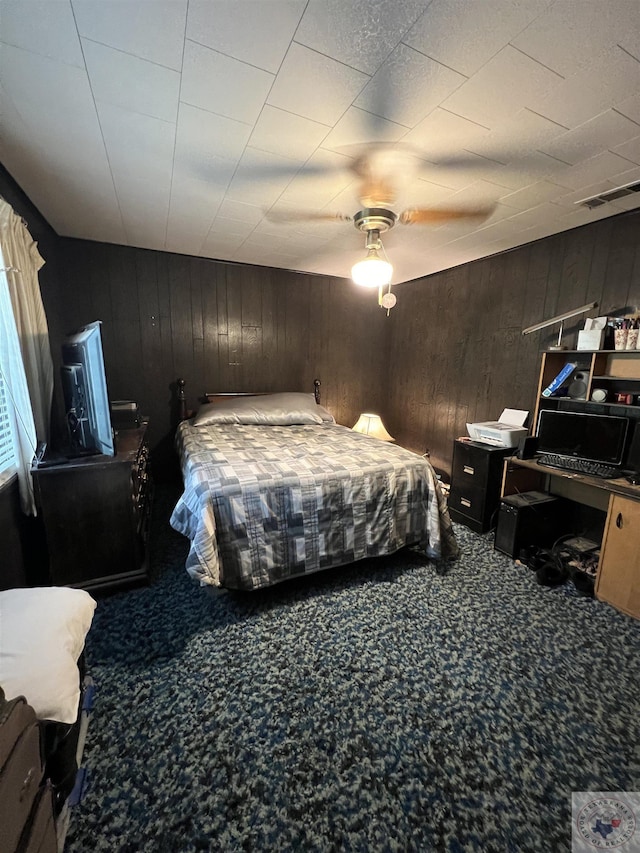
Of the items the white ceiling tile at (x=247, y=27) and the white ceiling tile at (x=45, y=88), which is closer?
the white ceiling tile at (x=247, y=27)

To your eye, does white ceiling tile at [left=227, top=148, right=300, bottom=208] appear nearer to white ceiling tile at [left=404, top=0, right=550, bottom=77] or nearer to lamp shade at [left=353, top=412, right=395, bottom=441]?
white ceiling tile at [left=404, top=0, right=550, bottom=77]

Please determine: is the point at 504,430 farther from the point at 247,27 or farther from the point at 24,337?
the point at 24,337

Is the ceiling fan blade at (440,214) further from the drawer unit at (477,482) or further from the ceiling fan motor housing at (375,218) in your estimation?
the drawer unit at (477,482)

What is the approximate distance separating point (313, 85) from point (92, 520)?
2.33 meters

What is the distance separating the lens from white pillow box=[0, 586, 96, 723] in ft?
2.70

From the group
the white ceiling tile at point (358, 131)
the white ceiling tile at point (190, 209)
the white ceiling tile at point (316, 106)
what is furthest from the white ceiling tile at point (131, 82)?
the white ceiling tile at point (358, 131)

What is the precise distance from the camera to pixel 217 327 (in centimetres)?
375

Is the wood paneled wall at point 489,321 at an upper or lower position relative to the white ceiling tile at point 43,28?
lower

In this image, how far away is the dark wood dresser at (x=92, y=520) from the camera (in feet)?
6.20

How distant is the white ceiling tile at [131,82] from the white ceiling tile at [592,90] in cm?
143

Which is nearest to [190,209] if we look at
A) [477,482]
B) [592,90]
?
[592,90]

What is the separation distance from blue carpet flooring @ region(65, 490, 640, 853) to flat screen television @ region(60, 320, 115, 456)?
3.01 ft

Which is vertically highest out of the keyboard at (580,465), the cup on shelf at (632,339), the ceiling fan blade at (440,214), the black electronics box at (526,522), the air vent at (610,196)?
the air vent at (610,196)

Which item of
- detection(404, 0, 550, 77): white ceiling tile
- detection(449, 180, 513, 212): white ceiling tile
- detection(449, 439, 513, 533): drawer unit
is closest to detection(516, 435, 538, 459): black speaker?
detection(449, 439, 513, 533): drawer unit
